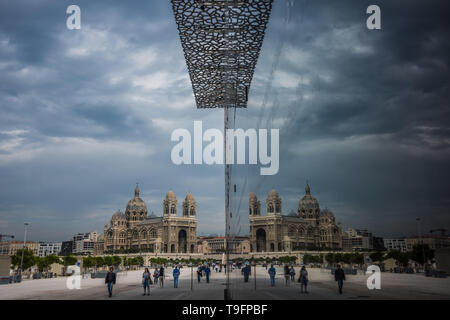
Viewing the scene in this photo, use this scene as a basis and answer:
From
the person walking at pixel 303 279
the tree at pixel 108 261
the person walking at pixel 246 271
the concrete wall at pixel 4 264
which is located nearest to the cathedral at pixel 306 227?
the person walking at pixel 303 279

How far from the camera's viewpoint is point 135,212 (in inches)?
5128

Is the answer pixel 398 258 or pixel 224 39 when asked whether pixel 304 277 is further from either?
pixel 224 39

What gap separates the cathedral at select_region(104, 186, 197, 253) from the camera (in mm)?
115000

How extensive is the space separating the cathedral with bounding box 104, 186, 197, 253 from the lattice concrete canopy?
93.1m

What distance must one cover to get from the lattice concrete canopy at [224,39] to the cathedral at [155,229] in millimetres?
93140

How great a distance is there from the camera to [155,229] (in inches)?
4619

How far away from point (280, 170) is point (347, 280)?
3.12 feet

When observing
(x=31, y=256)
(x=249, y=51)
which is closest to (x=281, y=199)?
(x=249, y=51)

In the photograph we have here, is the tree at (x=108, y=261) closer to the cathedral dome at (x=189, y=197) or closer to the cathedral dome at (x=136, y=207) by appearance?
the cathedral dome at (x=189, y=197)

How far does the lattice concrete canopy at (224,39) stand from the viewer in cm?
1659

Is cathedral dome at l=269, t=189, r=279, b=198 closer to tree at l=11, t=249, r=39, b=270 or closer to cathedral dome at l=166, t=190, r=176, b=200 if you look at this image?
tree at l=11, t=249, r=39, b=270
